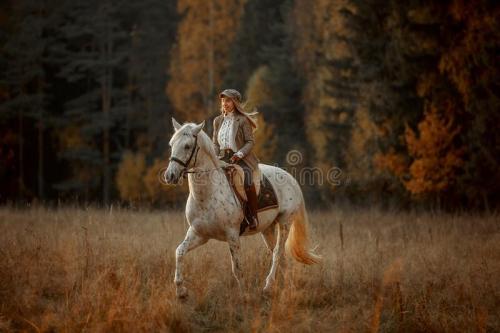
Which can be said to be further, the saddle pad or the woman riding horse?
the saddle pad

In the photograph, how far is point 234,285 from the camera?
7.18m

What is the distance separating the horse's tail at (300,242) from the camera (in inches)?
304

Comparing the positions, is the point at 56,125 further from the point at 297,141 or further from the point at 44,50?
the point at 297,141

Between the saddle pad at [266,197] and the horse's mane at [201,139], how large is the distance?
0.94m

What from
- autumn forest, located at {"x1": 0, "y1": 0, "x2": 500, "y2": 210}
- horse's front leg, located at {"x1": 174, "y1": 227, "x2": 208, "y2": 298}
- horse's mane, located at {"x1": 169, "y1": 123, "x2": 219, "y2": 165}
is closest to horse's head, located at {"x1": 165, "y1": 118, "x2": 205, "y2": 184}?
horse's mane, located at {"x1": 169, "y1": 123, "x2": 219, "y2": 165}

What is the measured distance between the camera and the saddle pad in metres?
7.29

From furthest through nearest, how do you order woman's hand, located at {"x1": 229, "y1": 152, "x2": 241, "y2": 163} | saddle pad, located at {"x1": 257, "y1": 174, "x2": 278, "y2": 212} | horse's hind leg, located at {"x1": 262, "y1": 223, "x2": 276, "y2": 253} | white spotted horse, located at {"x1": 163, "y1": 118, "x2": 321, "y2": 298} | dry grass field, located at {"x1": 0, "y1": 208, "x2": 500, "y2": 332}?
horse's hind leg, located at {"x1": 262, "y1": 223, "x2": 276, "y2": 253} → saddle pad, located at {"x1": 257, "y1": 174, "x2": 278, "y2": 212} → woman's hand, located at {"x1": 229, "y1": 152, "x2": 241, "y2": 163} → white spotted horse, located at {"x1": 163, "y1": 118, "x2": 321, "y2": 298} → dry grass field, located at {"x1": 0, "y1": 208, "x2": 500, "y2": 332}

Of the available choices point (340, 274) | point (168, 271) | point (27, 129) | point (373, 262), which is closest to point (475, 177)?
point (373, 262)

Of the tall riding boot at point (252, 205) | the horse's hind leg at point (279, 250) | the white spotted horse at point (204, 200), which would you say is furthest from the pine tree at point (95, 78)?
the white spotted horse at point (204, 200)

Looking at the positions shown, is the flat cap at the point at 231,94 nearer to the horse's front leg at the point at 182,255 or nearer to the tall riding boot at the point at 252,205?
the tall riding boot at the point at 252,205

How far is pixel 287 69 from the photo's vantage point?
29.4 metres

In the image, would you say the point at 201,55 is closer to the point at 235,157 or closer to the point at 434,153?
the point at 434,153

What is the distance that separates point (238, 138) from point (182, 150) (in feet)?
4.11

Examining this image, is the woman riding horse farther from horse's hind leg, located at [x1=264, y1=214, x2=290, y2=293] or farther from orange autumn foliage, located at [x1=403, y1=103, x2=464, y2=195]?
orange autumn foliage, located at [x1=403, y1=103, x2=464, y2=195]
